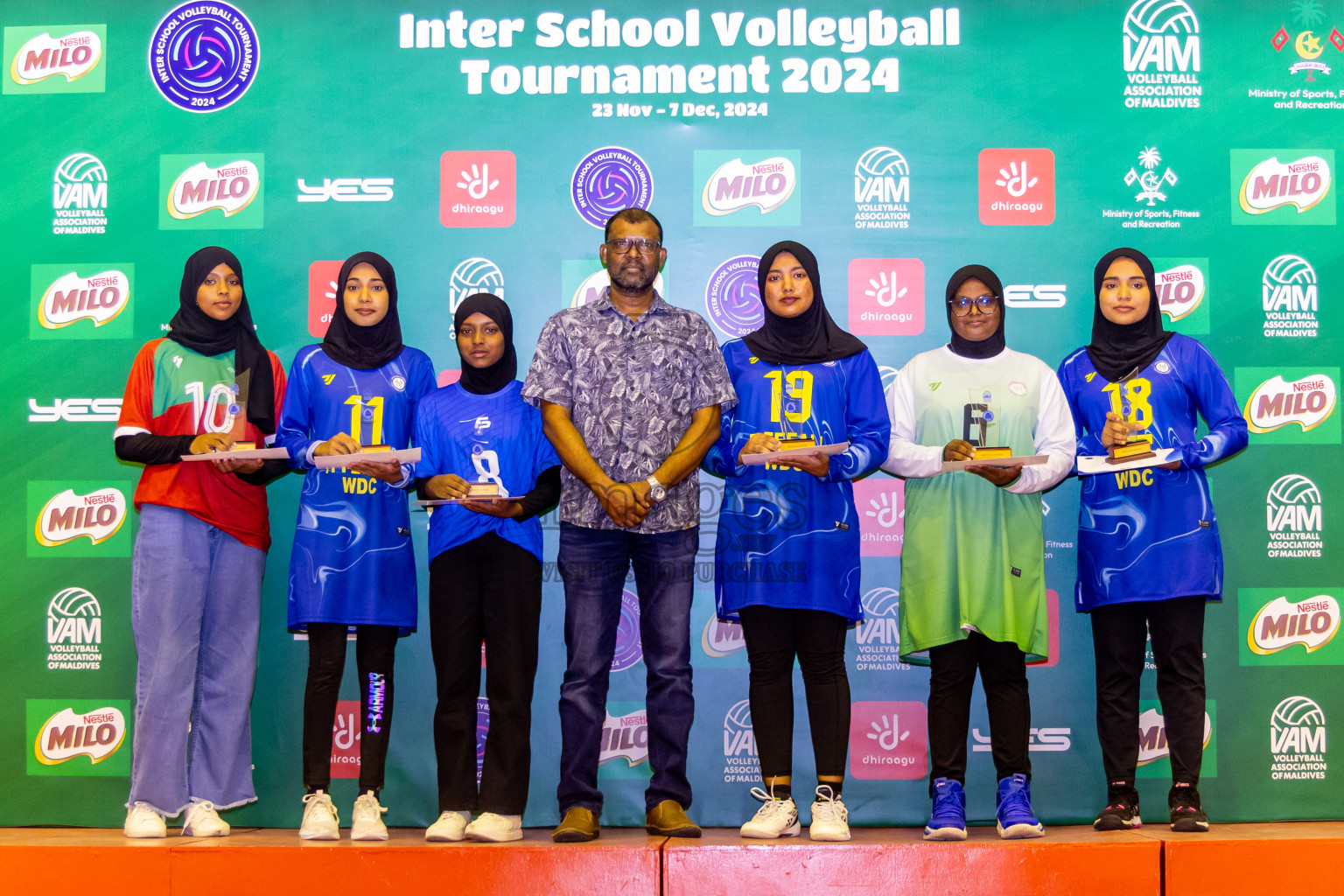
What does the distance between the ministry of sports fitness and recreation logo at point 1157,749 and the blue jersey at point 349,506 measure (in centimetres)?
275

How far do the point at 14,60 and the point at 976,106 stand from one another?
3930 mm

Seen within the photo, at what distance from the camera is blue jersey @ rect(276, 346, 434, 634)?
3.50 m

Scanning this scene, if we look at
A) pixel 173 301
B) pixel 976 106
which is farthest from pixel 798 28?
pixel 173 301

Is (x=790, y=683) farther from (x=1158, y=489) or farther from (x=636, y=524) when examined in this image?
(x=1158, y=489)

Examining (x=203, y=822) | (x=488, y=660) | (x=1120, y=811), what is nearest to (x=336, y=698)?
(x=488, y=660)

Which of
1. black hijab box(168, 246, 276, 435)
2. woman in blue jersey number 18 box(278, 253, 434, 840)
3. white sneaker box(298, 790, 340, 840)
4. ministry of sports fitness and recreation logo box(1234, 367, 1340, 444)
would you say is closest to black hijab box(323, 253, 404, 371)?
woman in blue jersey number 18 box(278, 253, 434, 840)

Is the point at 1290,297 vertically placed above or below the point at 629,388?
above

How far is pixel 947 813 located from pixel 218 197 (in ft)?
11.9

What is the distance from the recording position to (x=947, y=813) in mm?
3449

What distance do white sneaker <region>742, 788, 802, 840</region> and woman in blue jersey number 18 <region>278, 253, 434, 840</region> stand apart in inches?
47.7

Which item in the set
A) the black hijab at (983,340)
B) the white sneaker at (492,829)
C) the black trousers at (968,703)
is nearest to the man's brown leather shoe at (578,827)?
the white sneaker at (492,829)

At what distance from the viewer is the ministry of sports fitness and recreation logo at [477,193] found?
167 inches

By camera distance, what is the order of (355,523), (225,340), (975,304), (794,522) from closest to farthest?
1. (794,522)
2. (355,523)
3. (975,304)
4. (225,340)

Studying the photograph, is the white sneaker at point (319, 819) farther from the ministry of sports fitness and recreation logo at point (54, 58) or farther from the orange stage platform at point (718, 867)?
the ministry of sports fitness and recreation logo at point (54, 58)
